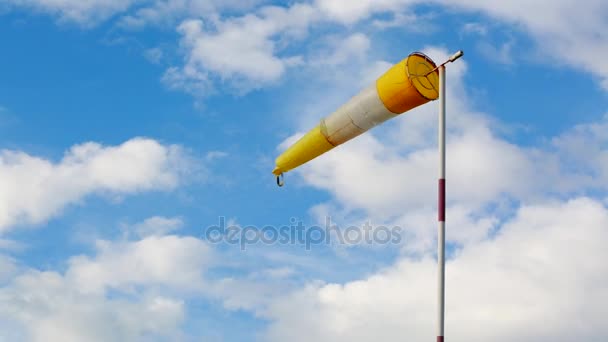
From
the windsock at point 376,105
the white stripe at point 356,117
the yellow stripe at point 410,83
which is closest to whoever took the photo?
the yellow stripe at point 410,83

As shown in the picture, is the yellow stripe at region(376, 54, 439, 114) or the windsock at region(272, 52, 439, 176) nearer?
the yellow stripe at region(376, 54, 439, 114)

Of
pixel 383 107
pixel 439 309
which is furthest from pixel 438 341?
pixel 383 107

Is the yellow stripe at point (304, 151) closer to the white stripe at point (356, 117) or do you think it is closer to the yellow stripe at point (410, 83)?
the white stripe at point (356, 117)

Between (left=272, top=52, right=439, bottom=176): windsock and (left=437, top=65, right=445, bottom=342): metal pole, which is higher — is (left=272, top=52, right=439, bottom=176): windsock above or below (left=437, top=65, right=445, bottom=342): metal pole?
above

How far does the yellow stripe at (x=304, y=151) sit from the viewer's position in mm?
30117

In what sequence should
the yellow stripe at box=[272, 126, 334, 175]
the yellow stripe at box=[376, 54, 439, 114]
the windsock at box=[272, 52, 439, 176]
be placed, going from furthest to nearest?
the yellow stripe at box=[272, 126, 334, 175]
the windsock at box=[272, 52, 439, 176]
the yellow stripe at box=[376, 54, 439, 114]

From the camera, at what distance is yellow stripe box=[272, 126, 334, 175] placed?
3012 cm

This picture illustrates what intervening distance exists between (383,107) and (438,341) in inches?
345

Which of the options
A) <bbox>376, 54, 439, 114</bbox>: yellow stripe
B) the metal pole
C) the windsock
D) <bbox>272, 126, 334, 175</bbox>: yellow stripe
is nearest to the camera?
the metal pole

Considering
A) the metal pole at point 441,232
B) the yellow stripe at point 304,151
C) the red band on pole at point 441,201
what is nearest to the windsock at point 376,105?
the yellow stripe at point 304,151

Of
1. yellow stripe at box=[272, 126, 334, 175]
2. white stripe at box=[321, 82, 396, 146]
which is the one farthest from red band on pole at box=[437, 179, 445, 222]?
yellow stripe at box=[272, 126, 334, 175]

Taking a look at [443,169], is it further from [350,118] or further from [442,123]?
[350,118]

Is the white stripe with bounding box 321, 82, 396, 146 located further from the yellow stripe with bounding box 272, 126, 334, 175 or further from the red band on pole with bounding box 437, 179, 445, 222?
the red band on pole with bounding box 437, 179, 445, 222

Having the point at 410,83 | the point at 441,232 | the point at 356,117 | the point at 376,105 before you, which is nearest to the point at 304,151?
the point at 356,117
